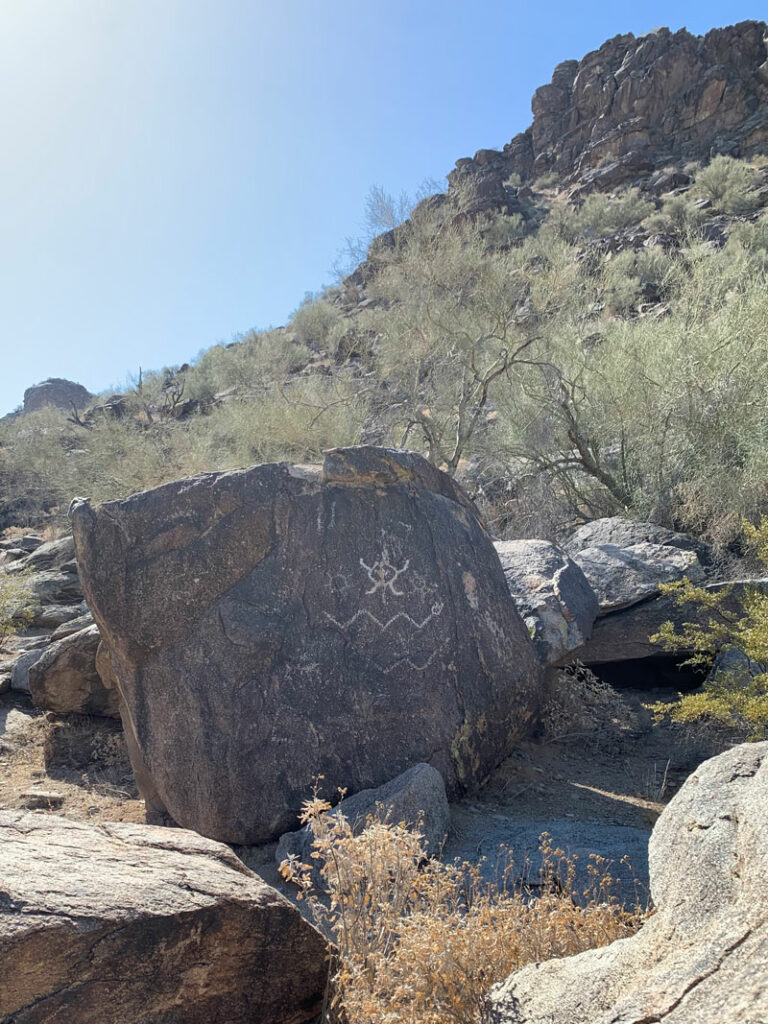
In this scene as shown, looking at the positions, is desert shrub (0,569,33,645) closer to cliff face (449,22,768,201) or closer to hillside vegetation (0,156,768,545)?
hillside vegetation (0,156,768,545)

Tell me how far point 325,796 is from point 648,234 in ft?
72.8

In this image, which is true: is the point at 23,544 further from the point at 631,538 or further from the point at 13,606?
the point at 631,538

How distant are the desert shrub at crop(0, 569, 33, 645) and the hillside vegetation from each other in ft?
15.0

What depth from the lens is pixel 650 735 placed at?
577 cm

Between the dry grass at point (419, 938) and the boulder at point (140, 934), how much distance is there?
16 centimetres

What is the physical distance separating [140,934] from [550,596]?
13.6 feet

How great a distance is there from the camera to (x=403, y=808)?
3941 millimetres

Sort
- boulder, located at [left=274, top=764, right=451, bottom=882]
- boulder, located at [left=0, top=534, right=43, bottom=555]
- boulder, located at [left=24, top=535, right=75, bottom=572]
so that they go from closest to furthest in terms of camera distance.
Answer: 1. boulder, located at [left=274, top=764, right=451, bottom=882]
2. boulder, located at [left=24, top=535, right=75, bottom=572]
3. boulder, located at [left=0, top=534, right=43, bottom=555]

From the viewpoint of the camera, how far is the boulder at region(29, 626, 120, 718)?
680 centimetres

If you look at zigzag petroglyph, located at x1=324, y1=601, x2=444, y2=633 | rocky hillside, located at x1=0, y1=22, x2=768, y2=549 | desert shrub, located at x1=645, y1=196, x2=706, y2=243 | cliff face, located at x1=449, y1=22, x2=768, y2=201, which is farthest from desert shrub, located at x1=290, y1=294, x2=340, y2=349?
zigzag petroglyph, located at x1=324, y1=601, x2=444, y2=633

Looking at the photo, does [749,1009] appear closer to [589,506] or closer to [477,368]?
[589,506]

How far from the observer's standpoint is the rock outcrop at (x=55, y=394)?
4058 cm

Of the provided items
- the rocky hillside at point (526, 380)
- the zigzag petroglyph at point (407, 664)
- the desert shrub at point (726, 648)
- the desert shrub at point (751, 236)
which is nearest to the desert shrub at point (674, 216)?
the rocky hillside at point (526, 380)

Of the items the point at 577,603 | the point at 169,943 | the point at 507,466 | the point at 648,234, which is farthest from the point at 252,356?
the point at 169,943
